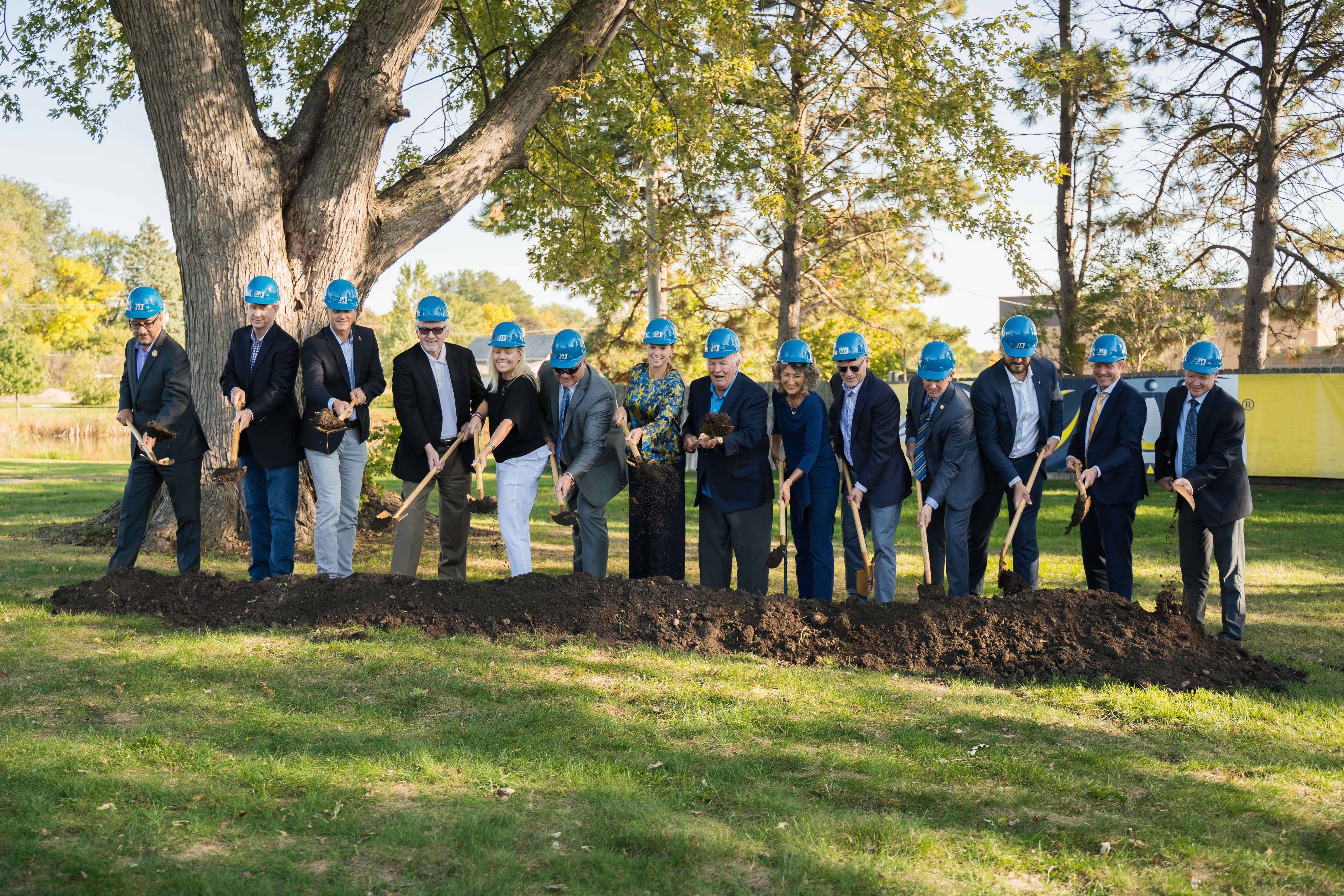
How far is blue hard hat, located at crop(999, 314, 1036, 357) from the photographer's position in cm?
705

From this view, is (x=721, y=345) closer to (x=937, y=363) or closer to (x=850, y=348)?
(x=850, y=348)

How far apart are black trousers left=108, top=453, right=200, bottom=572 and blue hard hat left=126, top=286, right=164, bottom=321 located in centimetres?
97

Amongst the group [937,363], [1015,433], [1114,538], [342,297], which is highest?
[342,297]

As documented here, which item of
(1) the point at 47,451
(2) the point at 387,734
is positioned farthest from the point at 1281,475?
(1) the point at 47,451

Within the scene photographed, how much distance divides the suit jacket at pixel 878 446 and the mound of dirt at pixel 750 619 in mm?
998

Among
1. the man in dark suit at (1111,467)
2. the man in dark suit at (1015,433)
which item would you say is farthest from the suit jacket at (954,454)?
the man in dark suit at (1111,467)

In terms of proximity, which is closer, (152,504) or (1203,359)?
(1203,359)

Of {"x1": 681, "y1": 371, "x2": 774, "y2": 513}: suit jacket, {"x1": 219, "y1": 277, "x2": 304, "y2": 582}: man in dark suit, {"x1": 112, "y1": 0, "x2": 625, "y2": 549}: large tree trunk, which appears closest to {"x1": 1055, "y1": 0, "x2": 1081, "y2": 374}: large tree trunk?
{"x1": 112, "y1": 0, "x2": 625, "y2": 549}: large tree trunk

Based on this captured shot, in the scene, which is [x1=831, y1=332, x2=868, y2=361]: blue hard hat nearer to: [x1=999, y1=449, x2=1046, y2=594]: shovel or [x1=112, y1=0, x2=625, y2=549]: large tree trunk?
[x1=999, y1=449, x2=1046, y2=594]: shovel

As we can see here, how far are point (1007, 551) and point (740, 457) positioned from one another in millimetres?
2074

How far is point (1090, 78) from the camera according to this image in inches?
718

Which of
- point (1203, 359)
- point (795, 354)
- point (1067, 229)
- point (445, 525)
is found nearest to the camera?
point (1203, 359)

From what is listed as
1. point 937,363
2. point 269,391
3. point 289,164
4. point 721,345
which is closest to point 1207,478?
point 937,363

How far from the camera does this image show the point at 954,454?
6891 mm
